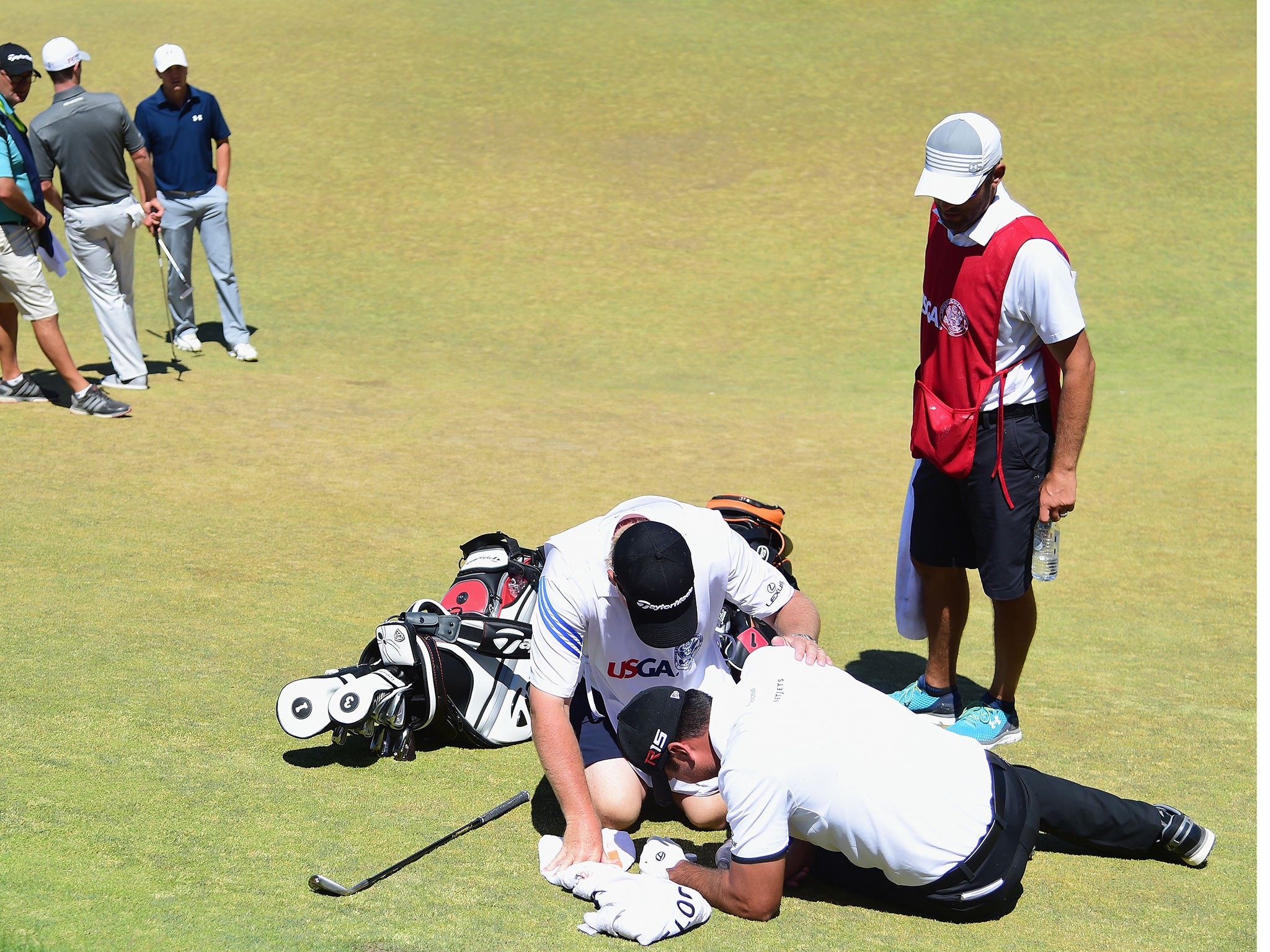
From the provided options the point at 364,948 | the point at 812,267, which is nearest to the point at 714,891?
the point at 364,948

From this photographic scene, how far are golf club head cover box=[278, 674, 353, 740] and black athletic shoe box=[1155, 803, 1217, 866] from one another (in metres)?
2.66

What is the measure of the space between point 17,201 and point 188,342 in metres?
3.14

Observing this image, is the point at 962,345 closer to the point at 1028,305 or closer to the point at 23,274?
the point at 1028,305

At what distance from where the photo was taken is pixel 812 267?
47.6 ft

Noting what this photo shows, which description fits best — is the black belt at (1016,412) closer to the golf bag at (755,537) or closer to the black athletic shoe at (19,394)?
the golf bag at (755,537)

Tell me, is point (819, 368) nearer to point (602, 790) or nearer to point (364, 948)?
point (602, 790)

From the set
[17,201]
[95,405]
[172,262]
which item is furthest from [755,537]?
[172,262]

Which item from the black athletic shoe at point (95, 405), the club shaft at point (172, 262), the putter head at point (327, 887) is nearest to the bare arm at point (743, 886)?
the putter head at point (327, 887)

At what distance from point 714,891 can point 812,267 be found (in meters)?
11.5

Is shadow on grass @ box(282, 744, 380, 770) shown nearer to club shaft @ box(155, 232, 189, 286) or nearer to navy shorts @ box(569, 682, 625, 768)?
navy shorts @ box(569, 682, 625, 768)

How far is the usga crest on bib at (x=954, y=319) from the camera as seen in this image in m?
4.65

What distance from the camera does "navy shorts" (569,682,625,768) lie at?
4348 mm

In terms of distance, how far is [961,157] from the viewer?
444cm

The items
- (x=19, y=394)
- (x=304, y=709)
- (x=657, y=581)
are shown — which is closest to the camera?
(x=657, y=581)
